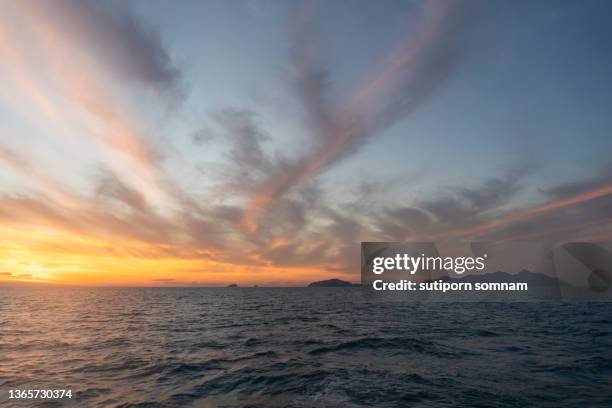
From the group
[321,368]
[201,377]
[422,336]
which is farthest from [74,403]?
[422,336]

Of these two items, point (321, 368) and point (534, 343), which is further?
point (534, 343)

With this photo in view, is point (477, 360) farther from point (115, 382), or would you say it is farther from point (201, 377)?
point (115, 382)

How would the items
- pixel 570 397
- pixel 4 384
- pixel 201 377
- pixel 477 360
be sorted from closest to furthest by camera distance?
pixel 570 397 → pixel 4 384 → pixel 201 377 → pixel 477 360

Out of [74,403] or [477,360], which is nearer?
[74,403]

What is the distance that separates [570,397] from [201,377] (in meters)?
16.5

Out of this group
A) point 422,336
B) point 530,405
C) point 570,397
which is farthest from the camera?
point 422,336

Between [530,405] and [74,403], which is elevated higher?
[530,405]

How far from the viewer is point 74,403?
13.8 meters

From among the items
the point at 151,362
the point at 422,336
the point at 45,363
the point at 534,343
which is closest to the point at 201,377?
the point at 151,362

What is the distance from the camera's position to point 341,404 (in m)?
13.1

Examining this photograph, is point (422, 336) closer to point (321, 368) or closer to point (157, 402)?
point (321, 368)

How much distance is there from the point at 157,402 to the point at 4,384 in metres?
8.66

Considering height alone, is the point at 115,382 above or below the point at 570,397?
below

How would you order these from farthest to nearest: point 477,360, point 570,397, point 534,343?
point 534,343 → point 477,360 → point 570,397
